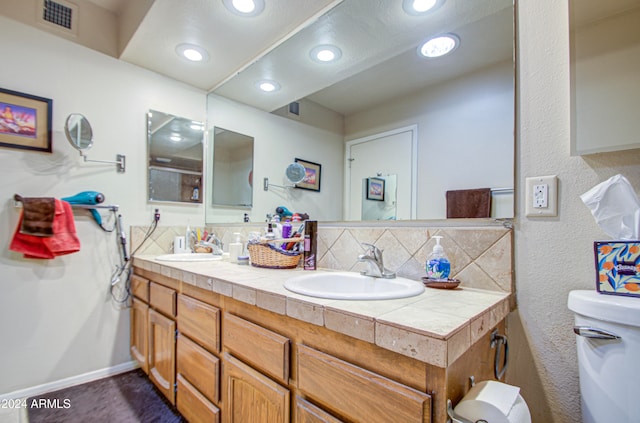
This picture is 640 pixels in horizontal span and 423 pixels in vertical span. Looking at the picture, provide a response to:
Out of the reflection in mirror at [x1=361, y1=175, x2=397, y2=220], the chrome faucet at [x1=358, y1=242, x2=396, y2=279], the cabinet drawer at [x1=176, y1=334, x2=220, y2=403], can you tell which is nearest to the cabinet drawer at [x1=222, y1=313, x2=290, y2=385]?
the cabinet drawer at [x1=176, y1=334, x2=220, y2=403]

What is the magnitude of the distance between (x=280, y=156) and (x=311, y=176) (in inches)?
13.9

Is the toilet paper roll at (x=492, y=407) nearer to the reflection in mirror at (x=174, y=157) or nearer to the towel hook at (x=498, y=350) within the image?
the towel hook at (x=498, y=350)

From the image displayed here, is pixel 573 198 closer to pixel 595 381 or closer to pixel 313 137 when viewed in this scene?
pixel 595 381

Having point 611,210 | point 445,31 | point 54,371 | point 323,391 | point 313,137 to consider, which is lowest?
point 54,371

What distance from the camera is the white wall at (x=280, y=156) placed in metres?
1.56

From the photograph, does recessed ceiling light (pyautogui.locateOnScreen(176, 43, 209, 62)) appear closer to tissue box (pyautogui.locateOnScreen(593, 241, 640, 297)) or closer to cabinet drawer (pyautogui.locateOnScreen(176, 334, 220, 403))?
cabinet drawer (pyautogui.locateOnScreen(176, 334, 220, 403))

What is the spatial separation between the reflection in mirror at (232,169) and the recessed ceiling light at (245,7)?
82 cm

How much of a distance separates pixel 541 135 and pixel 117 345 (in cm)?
258

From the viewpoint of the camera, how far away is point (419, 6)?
4.10 ft

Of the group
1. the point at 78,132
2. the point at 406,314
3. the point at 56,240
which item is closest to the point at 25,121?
the point at 78,132

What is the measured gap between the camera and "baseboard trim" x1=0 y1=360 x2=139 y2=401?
1.60 m

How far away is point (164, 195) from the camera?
2160 mm

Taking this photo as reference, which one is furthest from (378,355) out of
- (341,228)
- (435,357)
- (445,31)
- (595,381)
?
(445,31)

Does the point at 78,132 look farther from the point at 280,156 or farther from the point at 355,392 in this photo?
the point at 355,392
